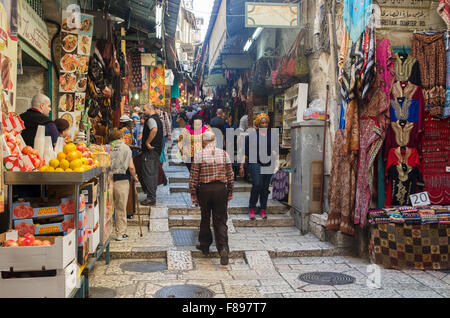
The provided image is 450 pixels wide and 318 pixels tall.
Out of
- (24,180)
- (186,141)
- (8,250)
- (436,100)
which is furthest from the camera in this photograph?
(186,141)

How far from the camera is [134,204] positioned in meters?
8.43

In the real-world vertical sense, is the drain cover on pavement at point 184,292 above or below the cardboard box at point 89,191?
below

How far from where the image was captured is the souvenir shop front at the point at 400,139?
6.17 metres

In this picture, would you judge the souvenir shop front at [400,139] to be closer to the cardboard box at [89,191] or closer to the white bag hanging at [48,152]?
the cardboard box at [89,191]

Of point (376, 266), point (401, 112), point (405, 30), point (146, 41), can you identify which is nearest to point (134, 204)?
point (376, 266)

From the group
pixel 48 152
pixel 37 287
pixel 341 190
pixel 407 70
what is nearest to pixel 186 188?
pixel 341 190

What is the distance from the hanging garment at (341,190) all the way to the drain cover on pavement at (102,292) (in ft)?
12.3

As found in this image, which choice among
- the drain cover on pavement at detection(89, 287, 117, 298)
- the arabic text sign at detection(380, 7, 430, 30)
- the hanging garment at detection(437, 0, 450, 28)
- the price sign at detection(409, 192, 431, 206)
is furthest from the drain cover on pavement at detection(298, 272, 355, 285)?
the hanging garment at detection(437, 0, 450, 28)

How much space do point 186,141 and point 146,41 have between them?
5000 mm

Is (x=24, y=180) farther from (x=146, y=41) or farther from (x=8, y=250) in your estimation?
(x=146, y=41)

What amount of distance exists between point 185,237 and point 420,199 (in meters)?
3.89

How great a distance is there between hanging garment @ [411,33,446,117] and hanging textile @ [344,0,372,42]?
771mm

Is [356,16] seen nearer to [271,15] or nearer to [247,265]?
[271,15]

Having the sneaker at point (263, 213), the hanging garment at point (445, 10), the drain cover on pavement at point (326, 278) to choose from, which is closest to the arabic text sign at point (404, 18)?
the hanging garment at point (445, 10)
